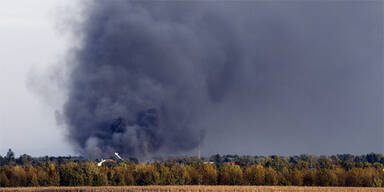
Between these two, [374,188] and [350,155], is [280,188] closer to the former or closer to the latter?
[374,188]

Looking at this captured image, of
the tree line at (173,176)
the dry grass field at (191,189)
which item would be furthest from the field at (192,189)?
the tree line at (173,176)

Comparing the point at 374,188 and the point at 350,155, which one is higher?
the point at 350,155

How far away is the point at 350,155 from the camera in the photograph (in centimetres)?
15588

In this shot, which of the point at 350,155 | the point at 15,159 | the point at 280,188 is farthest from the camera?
the point at 350,155

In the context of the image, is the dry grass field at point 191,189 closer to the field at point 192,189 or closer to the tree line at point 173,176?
the field at point 192,189

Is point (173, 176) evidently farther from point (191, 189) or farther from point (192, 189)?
point (191, 189)

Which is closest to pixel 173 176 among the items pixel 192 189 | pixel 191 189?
pixel 192 189

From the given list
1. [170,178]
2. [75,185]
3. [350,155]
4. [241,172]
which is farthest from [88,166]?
[350,155]

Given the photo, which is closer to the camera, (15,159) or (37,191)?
(37,191)

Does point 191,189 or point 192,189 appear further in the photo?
point 192,189

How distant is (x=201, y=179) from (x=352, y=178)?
15475mm

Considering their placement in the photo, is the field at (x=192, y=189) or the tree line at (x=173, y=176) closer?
the field at (x=192, y=189)

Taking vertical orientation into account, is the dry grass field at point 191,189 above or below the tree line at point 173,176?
below

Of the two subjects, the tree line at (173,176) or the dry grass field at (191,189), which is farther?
the tree line at (173,176)
